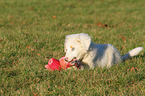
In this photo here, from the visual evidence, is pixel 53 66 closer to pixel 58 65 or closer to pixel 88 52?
pixel 58 65

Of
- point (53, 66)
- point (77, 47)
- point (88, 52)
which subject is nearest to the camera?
point (77, 47)

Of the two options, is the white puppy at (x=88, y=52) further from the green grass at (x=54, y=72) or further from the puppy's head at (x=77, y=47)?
the green grass at (x=54, y=72)

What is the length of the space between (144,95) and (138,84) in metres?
0.42

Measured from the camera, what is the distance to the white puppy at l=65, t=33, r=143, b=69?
3.99 meters

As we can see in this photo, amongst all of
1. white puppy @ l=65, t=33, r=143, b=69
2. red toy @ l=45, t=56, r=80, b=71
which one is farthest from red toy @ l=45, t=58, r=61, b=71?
white puppy @ l=65, t=33, r=143, b=69

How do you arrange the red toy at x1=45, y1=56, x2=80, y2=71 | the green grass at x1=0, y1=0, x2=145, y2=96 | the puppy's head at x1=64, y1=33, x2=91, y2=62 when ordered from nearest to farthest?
the green grass at x1=0, y1=0, x2=145, y2=96
the puppy's head at x1=64, y1=33, x2=91, y2=62
the red toy at x1=45, y1=56, x2=80, y2=71

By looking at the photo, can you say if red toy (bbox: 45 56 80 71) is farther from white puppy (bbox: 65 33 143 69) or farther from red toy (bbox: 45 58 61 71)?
white puppy (bbox: 65 33 143 69)

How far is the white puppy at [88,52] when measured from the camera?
3.99 meters

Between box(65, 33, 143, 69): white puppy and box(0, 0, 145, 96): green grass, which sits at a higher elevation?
box(65, 33, 143, 69): white puppy

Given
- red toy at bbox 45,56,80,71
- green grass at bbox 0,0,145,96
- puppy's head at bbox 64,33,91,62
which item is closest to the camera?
green grass at bbox 0,0,145,96

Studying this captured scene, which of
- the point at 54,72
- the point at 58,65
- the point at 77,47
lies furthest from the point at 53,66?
the point at 77,47

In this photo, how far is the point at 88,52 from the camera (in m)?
4.17

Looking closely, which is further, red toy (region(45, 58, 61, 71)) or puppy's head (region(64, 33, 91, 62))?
red toy (region(45, 58, 61, 71))

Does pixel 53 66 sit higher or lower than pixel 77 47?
lower
